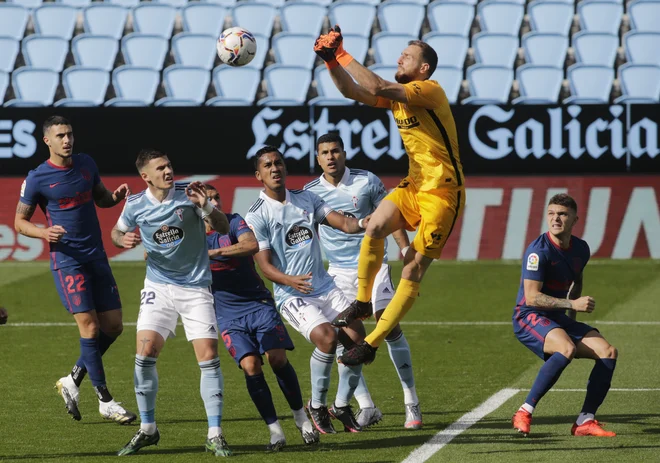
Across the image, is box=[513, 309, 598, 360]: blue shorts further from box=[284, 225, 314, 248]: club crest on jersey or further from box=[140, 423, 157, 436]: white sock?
box=[140, 423, 157, 436]: white sock

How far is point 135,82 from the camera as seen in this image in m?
19.4

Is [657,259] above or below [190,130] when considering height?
below

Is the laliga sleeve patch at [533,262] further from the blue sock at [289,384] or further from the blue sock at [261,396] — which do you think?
the blue sock at [261,396]

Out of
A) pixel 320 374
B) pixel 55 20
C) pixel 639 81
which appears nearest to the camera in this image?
pixel 320 374

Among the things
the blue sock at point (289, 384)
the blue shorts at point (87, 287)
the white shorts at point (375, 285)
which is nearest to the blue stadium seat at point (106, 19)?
the blue shorts at point (87, 287)

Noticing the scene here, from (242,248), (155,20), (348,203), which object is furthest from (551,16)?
(242,248)

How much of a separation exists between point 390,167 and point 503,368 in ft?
21.8

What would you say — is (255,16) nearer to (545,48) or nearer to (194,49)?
(194,49)

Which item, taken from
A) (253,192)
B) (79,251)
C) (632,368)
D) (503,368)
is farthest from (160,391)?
(253,192)

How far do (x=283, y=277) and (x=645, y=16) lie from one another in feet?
45.5

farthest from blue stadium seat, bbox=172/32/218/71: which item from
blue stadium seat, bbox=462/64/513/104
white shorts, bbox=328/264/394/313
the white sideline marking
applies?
the white sideline marking

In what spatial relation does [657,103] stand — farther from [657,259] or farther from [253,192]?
[253,192]

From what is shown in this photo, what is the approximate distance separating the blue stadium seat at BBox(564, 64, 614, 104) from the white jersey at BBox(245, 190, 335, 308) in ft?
36.9

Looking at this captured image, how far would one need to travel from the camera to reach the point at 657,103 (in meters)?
16.5
